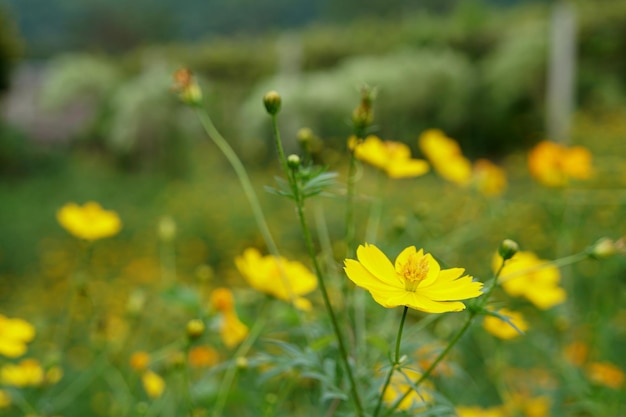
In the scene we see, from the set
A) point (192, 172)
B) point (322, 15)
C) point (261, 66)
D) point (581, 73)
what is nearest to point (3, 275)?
point (192, 172)

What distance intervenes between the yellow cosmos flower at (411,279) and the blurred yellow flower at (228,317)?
0.24 m

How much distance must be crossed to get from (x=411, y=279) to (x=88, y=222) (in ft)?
1.61

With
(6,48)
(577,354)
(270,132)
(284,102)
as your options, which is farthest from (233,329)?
(6,48)

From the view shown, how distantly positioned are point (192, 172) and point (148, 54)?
2342 millimetres

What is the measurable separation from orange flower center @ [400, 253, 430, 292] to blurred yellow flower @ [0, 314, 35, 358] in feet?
1.13

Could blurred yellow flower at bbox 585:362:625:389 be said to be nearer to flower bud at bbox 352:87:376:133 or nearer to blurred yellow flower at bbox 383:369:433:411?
blurred yellow flower at bbox 383:369:433:411

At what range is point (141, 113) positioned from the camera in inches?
207

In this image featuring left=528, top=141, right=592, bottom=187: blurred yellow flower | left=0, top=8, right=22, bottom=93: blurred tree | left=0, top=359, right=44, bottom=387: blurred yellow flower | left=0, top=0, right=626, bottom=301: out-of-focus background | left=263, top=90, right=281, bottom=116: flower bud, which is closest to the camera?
left=263, top=90, right=281, bottom=116: flower bud

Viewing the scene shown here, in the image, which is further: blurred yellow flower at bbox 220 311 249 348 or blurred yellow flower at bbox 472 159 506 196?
blurred yellow flower at bbox 472 159 506 196

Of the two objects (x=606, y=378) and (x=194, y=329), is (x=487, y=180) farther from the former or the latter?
(x=194, y=329)

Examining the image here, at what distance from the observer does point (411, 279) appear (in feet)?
1.21

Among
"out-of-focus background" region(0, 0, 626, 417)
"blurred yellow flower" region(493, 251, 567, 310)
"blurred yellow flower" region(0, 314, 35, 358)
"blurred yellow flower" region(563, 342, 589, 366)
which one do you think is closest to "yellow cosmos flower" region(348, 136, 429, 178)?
"blurred yellow flower" region(493, 251, 567, 310)

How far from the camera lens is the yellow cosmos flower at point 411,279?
345 millimetres

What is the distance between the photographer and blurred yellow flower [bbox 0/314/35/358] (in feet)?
1.86
